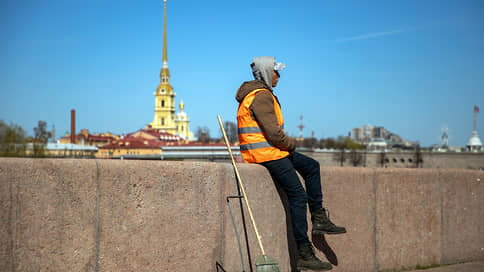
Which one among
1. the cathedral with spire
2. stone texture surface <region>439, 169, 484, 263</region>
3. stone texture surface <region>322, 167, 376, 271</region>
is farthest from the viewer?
the cathedral with spire

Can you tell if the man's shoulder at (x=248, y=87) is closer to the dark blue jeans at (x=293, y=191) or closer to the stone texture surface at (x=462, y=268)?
the dark blue jeans at (x=293, y=191)

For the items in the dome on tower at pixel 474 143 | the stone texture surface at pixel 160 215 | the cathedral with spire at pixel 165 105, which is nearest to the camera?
the stone texture surface at pixel 160 215

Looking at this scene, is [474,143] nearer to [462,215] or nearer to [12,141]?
[12,141]

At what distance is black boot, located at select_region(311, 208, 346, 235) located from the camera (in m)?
4.66

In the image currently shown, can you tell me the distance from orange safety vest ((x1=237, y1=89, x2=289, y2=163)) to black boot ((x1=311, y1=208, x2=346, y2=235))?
63 cm

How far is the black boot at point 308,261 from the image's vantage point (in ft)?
14.4

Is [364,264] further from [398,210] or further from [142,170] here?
[142,170]

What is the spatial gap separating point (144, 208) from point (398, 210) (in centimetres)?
304

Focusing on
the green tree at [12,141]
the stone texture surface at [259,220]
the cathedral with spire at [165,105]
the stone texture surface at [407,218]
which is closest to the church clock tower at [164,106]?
the cathedral with spire at [165,105]

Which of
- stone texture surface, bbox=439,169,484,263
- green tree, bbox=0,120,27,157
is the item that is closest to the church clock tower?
green tree, bbox=0,120,27,157

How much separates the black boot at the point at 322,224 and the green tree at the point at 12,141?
47971mm

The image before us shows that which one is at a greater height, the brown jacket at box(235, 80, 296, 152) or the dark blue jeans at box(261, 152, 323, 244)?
the brown jacket at box(235, 80, 296, 152)

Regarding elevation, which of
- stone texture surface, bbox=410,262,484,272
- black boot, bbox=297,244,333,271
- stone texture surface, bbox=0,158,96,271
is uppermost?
stone texture surface, bbox=0,158,96,271

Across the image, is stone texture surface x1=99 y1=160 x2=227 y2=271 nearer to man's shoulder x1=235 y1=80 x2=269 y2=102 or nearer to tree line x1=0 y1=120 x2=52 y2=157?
man's shoulder x1=235 y1=80 x2=269 y2=102
